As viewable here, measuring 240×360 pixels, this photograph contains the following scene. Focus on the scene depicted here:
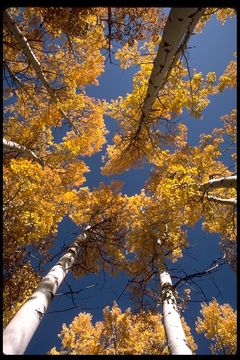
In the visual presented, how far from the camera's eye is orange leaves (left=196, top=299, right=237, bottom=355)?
11908mm

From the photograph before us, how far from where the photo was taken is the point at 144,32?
18.5 feet

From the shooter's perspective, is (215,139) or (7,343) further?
(215,139)

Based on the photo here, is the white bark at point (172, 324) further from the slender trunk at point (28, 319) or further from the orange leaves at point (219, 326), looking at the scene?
the orange leaves at point (219, 326)

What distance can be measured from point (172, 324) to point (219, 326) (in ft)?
35.5

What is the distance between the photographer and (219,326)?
1303 cm

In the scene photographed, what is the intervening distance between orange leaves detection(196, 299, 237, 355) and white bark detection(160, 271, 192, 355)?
8.22 meters

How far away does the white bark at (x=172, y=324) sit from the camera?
3.40m

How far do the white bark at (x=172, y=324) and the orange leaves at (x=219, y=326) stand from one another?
8.22 meters

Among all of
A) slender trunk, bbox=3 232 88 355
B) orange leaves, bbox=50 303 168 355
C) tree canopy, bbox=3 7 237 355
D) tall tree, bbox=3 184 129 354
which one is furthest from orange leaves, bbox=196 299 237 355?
slender trunk, bbox=3 232 88 355

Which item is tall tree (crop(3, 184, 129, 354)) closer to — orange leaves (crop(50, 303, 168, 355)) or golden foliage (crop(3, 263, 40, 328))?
golden foliage (crop(3, 263, 40, 328))

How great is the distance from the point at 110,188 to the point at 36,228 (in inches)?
178

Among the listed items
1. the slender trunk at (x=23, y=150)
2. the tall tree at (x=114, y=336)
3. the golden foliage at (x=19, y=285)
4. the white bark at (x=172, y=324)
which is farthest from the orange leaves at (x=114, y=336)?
the slender trunk at (x=23, y=150)
